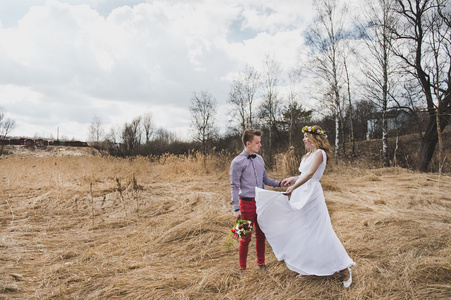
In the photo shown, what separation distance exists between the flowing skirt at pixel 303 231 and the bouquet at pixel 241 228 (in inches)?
5.3

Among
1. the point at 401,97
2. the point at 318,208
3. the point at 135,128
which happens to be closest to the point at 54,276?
the point at 318,208

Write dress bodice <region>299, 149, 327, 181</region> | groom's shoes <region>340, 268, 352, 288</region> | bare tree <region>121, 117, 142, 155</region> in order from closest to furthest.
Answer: groom's shoes <region>340, 268, 352, 288</region>, dress bodice <region>299, 149, 327, 181</region>, bare tree <region>121, 117, 142, 155</region>

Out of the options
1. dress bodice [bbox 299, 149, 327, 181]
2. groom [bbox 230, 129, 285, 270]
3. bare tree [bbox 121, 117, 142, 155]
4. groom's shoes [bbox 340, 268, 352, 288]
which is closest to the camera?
groom's shoes [bbox 340, 268, 352, 288]

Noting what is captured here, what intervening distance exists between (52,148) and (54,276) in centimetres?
4495

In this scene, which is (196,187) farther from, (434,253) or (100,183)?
(434,253)

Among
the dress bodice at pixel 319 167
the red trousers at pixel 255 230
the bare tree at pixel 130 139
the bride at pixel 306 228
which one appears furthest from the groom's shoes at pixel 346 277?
the bare tree at pixel 130 139

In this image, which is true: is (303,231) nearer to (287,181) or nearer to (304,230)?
(304,230)

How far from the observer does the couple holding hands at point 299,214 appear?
2523 mm

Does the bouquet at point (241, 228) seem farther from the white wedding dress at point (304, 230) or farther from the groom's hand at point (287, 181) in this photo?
the groom's hand at point (287, 181)

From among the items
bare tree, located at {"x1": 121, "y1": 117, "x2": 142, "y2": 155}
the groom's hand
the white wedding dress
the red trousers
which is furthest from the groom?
bare tree, located at {"x1": 121, "y1": 117, "x2": 142, "y2": 155}

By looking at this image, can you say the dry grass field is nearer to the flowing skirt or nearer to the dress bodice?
the flowing skirt

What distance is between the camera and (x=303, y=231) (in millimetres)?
2568

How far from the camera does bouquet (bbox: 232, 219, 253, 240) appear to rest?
8.63ft

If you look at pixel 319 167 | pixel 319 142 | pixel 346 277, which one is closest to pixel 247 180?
pixel 319 167
